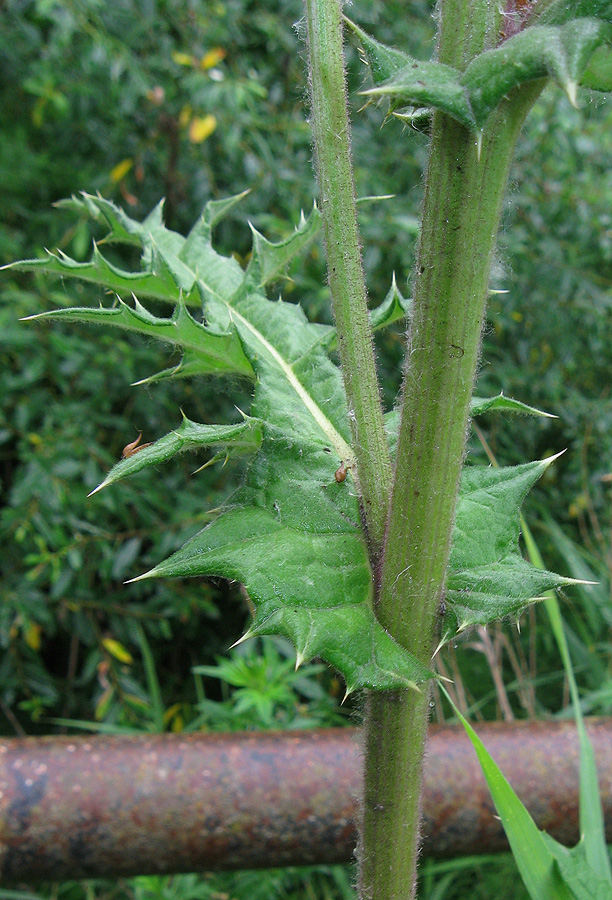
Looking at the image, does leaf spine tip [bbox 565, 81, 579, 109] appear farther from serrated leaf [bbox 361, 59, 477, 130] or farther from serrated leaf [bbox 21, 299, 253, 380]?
serrated leaf [bbox 21, 299, 253, 380]

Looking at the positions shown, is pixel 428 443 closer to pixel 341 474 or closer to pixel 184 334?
pixel 341 474

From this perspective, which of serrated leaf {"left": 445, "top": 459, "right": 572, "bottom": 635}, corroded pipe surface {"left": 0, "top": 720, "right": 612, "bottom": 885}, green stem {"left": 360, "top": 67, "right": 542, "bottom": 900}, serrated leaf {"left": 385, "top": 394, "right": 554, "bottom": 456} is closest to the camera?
green stem {"left": 360, "top": 67, "right": 542, "bottom": 900}

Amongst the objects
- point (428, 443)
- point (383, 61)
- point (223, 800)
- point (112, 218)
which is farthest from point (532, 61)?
point (223, 800)

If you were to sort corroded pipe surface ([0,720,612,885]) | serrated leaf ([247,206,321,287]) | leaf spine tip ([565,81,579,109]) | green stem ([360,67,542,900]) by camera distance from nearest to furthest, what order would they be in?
1. leaf spine tip ([565,81,579,109])
2. green stem ([360,67,542,900])
3. serrated leaf ([247,206,321,287])
4. corroded pipe surface ([0,720,612,885])

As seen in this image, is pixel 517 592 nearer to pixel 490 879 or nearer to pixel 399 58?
pixel 399 58

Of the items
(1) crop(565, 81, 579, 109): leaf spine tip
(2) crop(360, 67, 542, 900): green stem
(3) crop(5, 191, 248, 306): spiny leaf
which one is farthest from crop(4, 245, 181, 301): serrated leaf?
(1) crop(565, 81, 579, 109): leaf spine tip

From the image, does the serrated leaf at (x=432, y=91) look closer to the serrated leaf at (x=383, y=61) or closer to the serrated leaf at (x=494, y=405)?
the serrated leaf at (x=383, y=61)

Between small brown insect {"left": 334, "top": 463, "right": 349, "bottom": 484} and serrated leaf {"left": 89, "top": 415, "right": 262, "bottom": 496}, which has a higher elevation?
serrated leaf {"left": 89, "top": 415, "right": 262, "bottom": 496}
